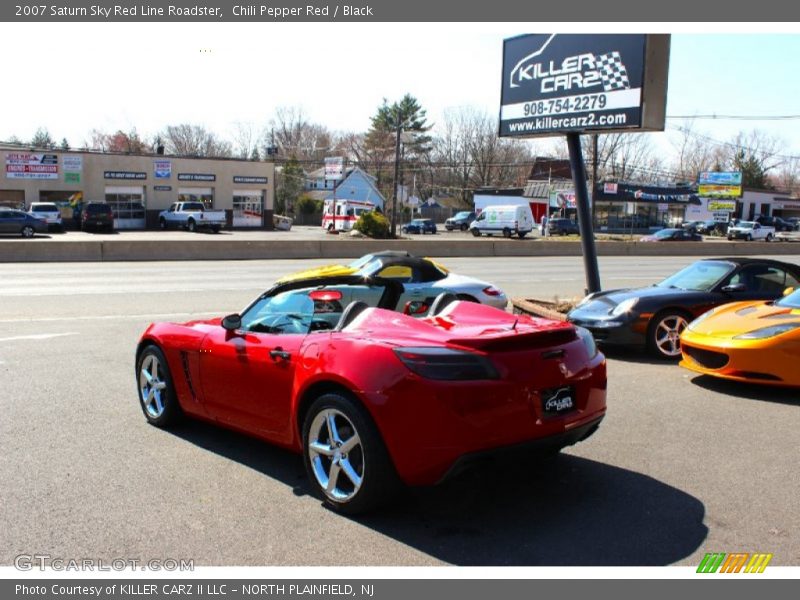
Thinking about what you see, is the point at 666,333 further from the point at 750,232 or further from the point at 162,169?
the point at 750,232

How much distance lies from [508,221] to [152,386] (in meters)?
50.5

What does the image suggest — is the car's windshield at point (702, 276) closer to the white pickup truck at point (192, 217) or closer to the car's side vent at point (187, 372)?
the car's side vent at point (187, 372)

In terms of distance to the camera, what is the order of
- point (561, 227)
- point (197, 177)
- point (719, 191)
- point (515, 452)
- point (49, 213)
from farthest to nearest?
1. point (719, 191)
2. point (561, 227)
3. point (197, 177)
4. point (49, 213)
5. point (515, 452)

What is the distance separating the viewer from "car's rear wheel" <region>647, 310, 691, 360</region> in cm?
941

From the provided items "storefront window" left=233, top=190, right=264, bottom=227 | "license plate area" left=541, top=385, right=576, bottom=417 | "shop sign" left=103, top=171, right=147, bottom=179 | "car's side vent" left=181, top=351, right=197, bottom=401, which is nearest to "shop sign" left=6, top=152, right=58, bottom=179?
"shop sign" left=103, top=171, right=147, bottom=179

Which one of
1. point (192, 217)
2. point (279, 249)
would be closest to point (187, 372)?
point (279, 249)

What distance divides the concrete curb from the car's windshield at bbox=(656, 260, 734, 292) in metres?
20.9

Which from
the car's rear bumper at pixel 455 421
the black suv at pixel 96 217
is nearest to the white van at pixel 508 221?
the black suv at pixel 96 217

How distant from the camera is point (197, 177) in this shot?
56375 mm

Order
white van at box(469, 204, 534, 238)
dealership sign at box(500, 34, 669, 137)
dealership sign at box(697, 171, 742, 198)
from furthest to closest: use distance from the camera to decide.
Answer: dealership sign at box(697, 171, 742, 198) → white van at box(469, 204, 534, 238) → dealership sign at box(500, 34, 669, 137)

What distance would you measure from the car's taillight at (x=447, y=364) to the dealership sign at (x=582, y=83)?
9202 mm

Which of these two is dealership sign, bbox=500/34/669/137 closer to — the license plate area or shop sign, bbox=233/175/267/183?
the license plate area

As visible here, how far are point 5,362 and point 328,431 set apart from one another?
5.89 meters

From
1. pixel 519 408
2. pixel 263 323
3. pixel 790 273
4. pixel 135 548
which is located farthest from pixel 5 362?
pixel 790 273
